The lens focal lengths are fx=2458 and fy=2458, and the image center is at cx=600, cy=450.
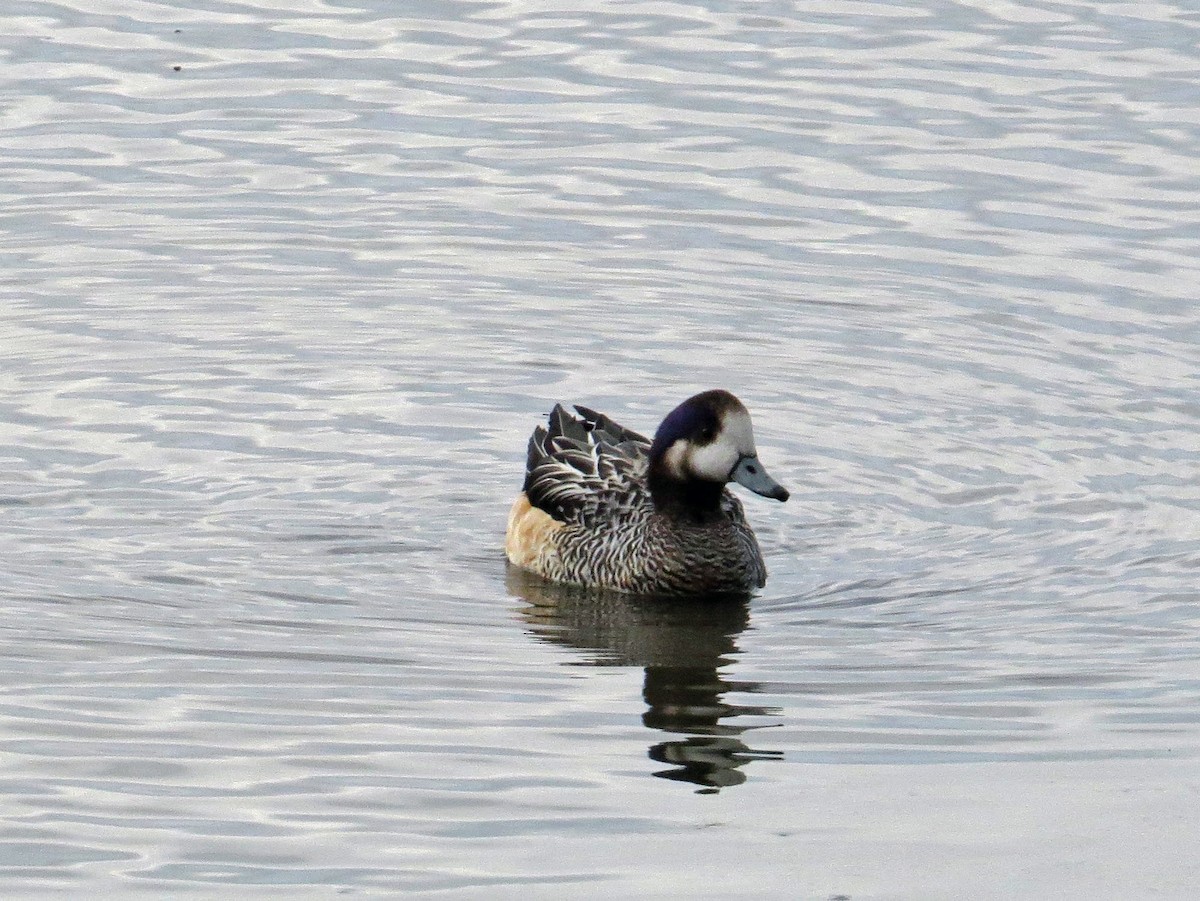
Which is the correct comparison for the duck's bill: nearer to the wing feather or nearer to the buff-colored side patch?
the wing feather

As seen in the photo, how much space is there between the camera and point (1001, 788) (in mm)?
9469

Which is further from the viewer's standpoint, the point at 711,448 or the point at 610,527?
the point at 610,527

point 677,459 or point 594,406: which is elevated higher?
point 677,459

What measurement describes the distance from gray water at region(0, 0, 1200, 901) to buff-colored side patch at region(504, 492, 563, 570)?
0.17 meters

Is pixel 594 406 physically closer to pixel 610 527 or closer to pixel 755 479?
pixel 610 527

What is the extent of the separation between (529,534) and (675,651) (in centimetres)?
161

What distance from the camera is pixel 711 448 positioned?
1276 centimetres

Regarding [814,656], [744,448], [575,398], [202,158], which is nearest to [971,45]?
[202,158]

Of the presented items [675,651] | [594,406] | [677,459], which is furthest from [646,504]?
[594,406]

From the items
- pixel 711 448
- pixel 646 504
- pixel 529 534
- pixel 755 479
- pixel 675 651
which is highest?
pixel 711 448

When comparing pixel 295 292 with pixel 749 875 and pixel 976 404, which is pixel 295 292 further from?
pixel 749 875

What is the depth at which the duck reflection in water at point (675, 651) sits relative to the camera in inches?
394

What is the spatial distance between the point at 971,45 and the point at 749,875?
15.4m

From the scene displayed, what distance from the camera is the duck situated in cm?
1273
